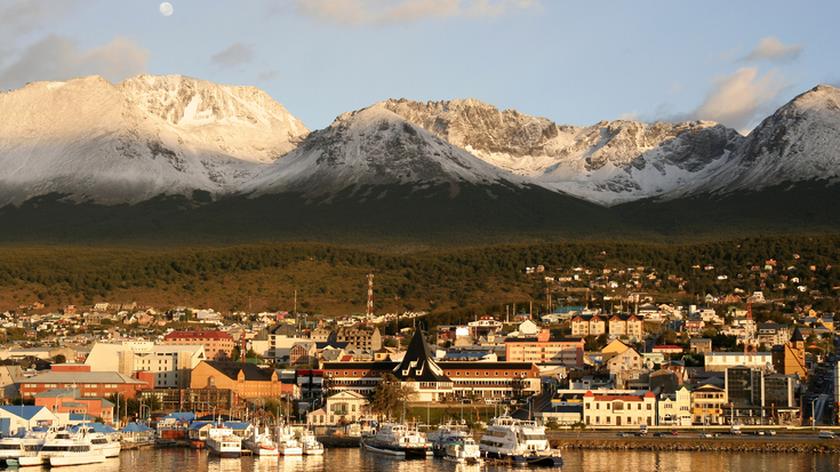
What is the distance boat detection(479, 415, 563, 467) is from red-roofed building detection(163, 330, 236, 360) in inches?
1854

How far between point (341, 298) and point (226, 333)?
36345 millimetres

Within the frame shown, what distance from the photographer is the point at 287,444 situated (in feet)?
271

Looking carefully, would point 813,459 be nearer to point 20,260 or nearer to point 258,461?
point 258,461

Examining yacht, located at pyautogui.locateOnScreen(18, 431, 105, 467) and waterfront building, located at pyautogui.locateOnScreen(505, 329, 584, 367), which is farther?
waterfront building, located at pyautogui.locateOnScreen(505, 329, 584, 367)

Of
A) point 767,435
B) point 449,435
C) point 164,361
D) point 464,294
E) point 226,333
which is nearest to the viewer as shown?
point 449,435

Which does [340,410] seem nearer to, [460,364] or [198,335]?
[460,364]

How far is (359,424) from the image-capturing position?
94.9 metres

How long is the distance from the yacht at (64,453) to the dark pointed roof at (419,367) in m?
30.6

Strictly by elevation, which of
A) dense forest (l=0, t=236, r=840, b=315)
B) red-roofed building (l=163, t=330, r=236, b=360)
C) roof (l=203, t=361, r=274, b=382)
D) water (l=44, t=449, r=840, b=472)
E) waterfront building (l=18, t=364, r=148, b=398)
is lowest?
water (l=44, t=449, r=840, b=472)

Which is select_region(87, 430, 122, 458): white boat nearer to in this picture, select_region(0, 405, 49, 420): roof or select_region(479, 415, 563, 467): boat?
select_region(0, 405, 49, 420): roof

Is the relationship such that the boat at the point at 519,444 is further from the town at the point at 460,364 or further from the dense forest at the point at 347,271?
the dense forest at the point at 347,271

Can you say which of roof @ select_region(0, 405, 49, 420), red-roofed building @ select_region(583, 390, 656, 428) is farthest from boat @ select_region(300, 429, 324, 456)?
red-roofed building @ select_region(583, 390, 656, 428)

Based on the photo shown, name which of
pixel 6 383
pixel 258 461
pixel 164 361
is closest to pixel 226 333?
pixel 164 361

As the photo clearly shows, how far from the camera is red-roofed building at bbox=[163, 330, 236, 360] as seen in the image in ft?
415
